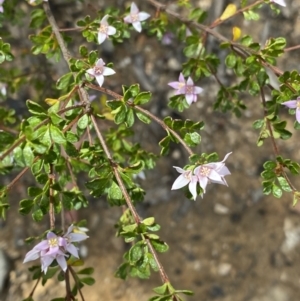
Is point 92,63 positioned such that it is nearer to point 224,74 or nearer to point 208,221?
point 208,221

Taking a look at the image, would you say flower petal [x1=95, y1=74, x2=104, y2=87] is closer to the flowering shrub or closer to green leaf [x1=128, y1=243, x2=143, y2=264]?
the flowering shrub

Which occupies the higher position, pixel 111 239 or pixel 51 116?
pixel 51 116

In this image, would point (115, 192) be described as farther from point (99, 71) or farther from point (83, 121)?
point (99, 71)

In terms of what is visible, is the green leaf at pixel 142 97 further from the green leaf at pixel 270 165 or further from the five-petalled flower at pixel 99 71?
the green leaf at pixel 270 165

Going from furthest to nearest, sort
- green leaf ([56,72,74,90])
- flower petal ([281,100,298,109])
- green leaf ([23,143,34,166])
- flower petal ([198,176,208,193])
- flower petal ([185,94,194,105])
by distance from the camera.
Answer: flower petal ([185,94,194,105]) < green leaf ([56,72,74,90]) < flower petal ([281,100,298,109]) < flower petal ([198,176,208,193]) < green leaf ([23,143,34,166])

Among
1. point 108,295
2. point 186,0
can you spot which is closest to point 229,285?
point 108,295

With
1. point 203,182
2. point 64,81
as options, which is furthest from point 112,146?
point 203,182

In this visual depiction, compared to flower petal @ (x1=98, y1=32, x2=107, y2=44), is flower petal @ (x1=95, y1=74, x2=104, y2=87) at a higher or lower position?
lower

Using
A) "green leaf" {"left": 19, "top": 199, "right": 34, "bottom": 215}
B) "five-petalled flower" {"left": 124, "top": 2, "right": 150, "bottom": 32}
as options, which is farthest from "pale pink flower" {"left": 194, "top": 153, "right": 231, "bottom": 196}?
"five-petalled flower" {"left": 124, "top": 2, "right": 150, "bottom": 32}
